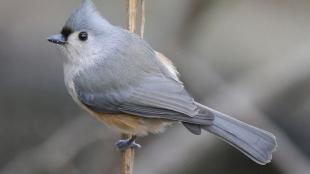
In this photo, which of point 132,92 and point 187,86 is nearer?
point 132,92

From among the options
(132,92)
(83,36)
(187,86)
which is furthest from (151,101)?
(187,86)

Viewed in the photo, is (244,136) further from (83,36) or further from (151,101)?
(83,36)

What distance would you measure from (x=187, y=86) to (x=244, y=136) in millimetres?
1290

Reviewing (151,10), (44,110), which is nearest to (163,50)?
(44,110)

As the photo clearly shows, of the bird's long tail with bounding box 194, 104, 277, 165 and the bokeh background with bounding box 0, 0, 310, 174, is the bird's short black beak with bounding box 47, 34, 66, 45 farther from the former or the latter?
the bokeh background with bounding box 0, 0, 310, 174

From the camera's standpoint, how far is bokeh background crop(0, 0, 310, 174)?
494 centimetres

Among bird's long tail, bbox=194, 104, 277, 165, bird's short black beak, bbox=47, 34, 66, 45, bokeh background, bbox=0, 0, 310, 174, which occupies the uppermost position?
bird's short black beak, bbox=47, 34, 66, 45

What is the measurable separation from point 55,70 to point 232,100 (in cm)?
143

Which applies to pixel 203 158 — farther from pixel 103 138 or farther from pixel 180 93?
pixel 180 93

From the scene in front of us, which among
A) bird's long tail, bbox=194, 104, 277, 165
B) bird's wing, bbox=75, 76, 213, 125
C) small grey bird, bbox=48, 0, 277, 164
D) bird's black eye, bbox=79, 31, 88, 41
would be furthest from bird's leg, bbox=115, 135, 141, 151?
bird's black eye, bbox=79, 31, 88, 41

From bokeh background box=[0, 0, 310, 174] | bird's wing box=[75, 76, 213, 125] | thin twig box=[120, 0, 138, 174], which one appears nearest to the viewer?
thin twig box=[120, 0, 138, 174]

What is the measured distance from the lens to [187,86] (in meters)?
5.17

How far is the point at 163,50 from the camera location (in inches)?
199

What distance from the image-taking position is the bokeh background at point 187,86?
494 cm
